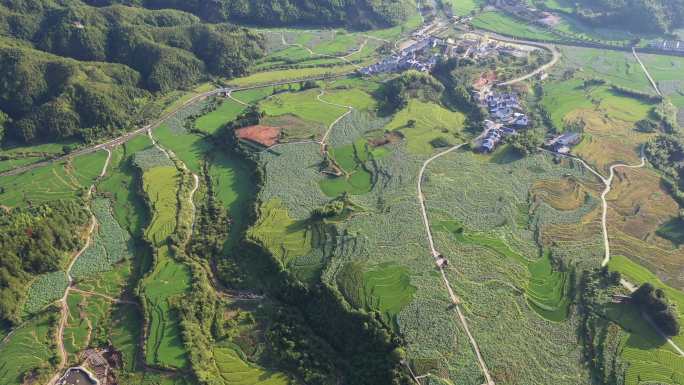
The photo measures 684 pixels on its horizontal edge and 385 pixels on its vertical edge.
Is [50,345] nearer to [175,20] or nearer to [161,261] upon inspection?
[161,261]

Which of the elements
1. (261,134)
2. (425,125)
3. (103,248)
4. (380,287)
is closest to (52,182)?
(103,248)

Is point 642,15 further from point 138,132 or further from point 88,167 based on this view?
point 88,167

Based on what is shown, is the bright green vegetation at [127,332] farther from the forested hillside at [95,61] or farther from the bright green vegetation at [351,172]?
the forested hillside at [95,61]

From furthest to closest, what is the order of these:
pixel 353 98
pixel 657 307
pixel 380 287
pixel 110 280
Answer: pixel 353 98 < pixel 110 280 < pixel 380 287 < pixel 657 307

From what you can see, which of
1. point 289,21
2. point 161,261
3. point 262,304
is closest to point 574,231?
point 262,304

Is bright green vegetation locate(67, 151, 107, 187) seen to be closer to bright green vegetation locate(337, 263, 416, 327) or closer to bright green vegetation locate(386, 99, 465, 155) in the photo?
bright green vegetation locate(337, 263, 416, 327)

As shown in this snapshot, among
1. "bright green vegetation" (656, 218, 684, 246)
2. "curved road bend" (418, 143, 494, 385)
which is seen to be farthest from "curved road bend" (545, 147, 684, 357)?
"curved road bend" (418, 143, 494, 385)
